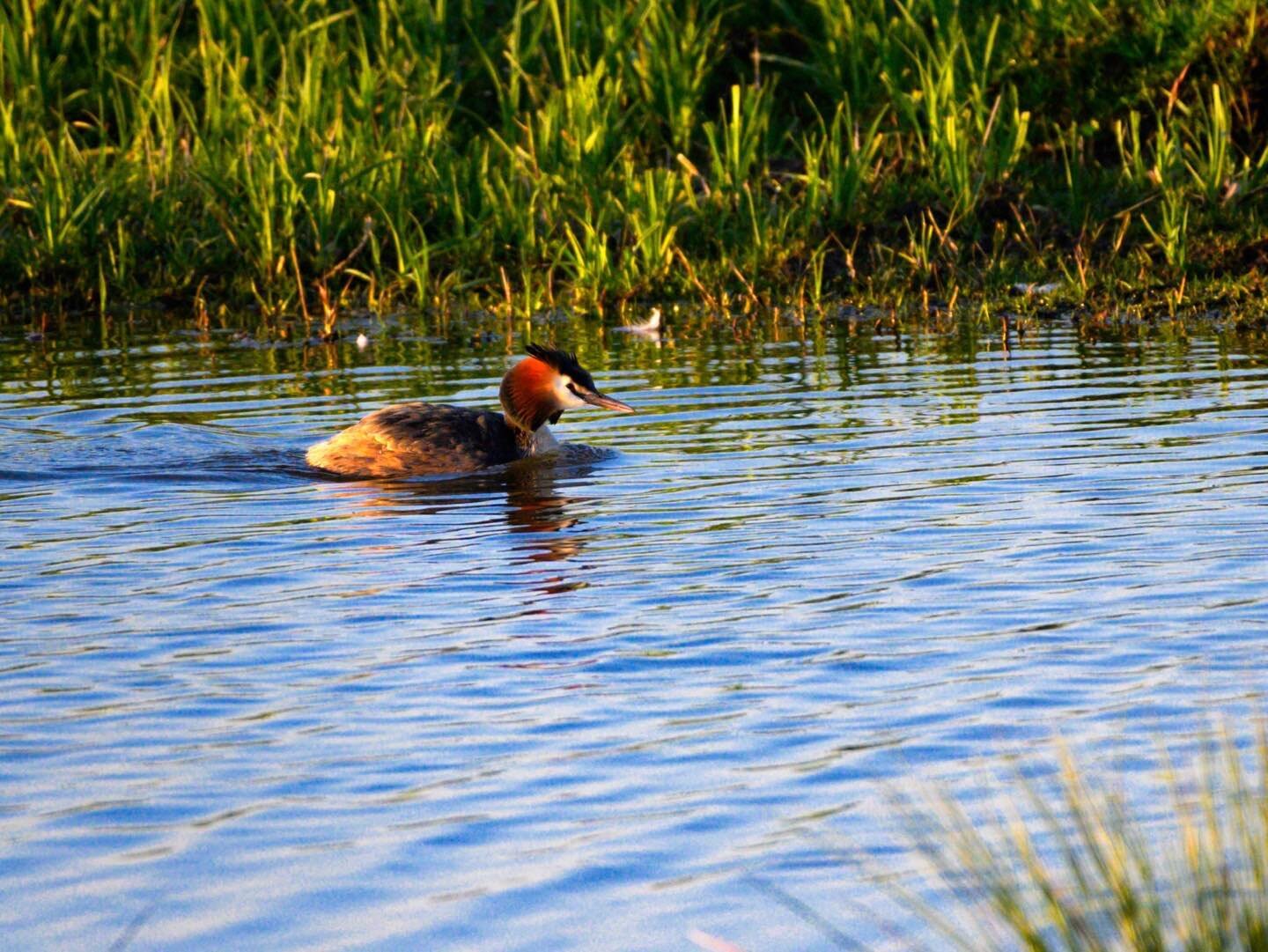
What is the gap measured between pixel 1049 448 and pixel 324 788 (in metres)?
5.01

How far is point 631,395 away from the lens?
1126cm

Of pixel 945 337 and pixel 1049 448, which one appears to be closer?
pixel 1049 448

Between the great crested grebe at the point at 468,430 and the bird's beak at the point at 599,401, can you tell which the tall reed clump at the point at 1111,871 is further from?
the bird's beak at the point at 599,401

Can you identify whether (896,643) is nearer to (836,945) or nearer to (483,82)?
(836,945)

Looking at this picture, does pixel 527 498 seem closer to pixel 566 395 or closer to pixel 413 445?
pixel 413 445

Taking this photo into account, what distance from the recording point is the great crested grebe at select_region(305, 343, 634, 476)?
9.55 m

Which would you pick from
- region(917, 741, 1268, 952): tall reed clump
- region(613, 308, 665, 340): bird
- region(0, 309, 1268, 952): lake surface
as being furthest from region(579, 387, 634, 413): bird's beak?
region(917, 741, 1268, 952): tall reed clump

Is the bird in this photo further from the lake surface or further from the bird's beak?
the bird's beak

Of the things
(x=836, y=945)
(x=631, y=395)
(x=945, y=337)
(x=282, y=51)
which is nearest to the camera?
(x=836, y=945)

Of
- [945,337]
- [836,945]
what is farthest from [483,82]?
[836,945]

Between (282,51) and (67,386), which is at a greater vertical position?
(282,51)

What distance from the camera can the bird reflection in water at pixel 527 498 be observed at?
752 cm

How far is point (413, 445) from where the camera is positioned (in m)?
9.61

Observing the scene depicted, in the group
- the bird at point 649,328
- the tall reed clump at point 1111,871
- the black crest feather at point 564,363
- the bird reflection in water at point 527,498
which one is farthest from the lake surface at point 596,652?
the bird at point 649,328
